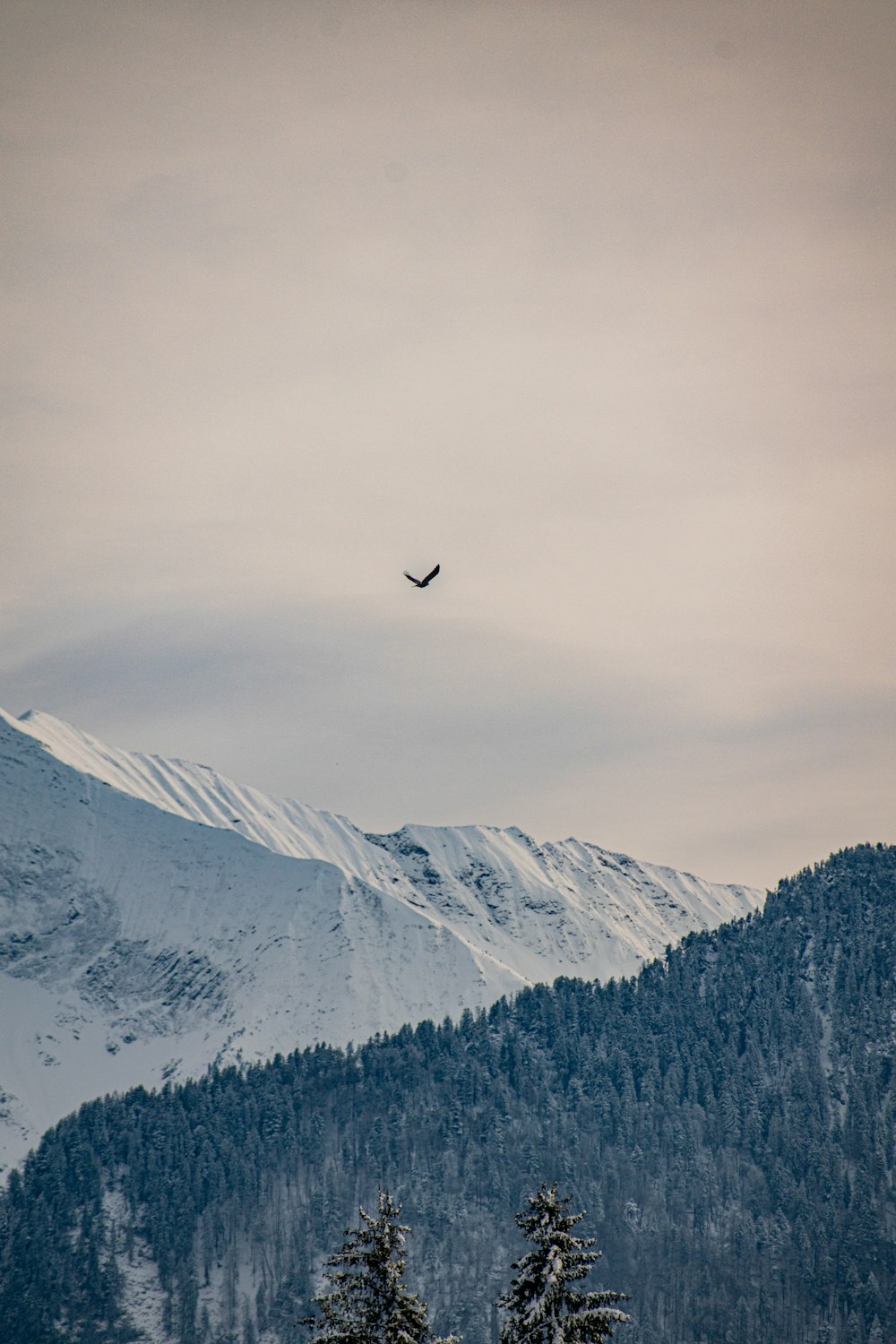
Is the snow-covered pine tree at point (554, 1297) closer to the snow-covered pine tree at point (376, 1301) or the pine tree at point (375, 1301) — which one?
the snow-covered pine tree at point (376, 1301)

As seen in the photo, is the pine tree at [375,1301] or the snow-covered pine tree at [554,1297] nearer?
the snow-covered pine tree at [554,1297]

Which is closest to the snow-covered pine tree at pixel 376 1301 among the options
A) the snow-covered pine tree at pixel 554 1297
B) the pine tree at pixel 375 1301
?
the pine tree at pixel 375 1301

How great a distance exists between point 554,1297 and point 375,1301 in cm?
599

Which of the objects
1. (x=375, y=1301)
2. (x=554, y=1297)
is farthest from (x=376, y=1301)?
(x=554, y=1297)

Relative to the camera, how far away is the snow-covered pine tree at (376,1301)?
54031 mm

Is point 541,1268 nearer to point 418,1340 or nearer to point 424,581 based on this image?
point 418,1340

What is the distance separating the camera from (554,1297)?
53.7 metres

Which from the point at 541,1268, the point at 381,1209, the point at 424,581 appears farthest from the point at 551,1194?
the point at 424,581

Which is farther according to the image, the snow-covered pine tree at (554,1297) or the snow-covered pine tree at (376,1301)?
the snow-covered pine tree at (376,1301)

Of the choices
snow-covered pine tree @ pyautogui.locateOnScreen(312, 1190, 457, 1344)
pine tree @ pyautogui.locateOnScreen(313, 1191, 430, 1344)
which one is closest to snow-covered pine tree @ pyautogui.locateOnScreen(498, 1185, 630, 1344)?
snow-covered pine tree @ pyautogui.locateOnScreen(312, 1190, 457, 1344)

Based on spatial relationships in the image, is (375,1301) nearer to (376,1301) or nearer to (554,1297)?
(376,1301)

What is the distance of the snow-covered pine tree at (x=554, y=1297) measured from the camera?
53.5 m

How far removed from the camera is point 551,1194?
55812 millimetres

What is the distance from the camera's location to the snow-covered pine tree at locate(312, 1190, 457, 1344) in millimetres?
54031
